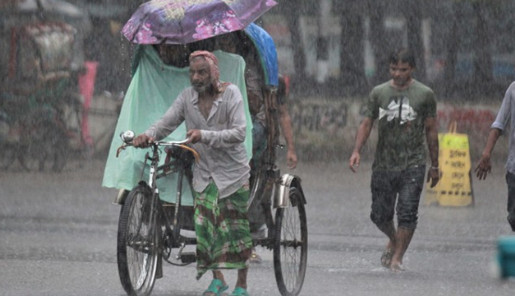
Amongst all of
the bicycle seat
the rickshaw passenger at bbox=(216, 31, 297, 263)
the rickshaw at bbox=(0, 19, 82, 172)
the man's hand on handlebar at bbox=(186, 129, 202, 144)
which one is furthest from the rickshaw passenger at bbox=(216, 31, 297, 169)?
the rickshaw at bbox=(0, 19, 82, 172)

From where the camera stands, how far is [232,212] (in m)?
8.30

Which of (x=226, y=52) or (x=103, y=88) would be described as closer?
(x=226, y=52)

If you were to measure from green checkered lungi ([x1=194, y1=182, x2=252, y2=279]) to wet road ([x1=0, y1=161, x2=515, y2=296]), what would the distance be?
0.70 m

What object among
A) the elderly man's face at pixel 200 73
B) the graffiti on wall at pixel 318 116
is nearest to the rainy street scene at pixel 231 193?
the elderly man's face at pixel 200 73

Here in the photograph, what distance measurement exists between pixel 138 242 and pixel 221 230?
526mm

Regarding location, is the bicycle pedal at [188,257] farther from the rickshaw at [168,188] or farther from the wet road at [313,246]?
the wet road at [313,246]

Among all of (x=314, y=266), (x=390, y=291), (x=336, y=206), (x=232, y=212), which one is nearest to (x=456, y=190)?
(x=336, y=206)

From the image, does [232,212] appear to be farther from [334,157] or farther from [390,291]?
[334,157]

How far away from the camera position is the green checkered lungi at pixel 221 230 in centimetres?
820

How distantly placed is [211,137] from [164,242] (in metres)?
0.69

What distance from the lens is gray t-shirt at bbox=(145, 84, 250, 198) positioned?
8195mm

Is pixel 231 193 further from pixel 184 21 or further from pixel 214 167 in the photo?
pixel 184 21

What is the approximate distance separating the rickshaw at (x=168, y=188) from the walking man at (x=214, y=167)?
14cm

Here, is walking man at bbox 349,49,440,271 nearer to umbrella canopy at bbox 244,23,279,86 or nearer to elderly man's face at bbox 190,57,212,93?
umbrella canopy at bbox 244,23,279,86
